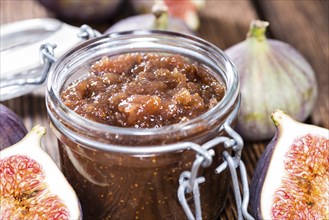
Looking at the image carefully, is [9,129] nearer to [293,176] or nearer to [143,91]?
[143,91]

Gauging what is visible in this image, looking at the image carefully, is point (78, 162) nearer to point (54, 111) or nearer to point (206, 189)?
point (54, 111)

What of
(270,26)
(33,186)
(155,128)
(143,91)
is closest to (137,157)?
(155,128)

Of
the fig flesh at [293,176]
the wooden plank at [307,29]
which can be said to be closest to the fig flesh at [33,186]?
the fig flesh at [293,176]

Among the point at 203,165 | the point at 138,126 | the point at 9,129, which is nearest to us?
the point at 203,165

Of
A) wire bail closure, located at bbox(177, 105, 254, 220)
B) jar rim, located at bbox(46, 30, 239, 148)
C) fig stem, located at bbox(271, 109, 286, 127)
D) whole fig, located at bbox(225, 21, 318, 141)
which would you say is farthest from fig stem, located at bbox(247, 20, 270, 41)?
wire bail closure, located at bbox(177, 105, 254, 220)

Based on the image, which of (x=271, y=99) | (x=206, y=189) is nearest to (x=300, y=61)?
(x=271, y=99)

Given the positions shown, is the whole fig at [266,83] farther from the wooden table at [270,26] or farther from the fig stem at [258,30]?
the wooden table at [270,26]
